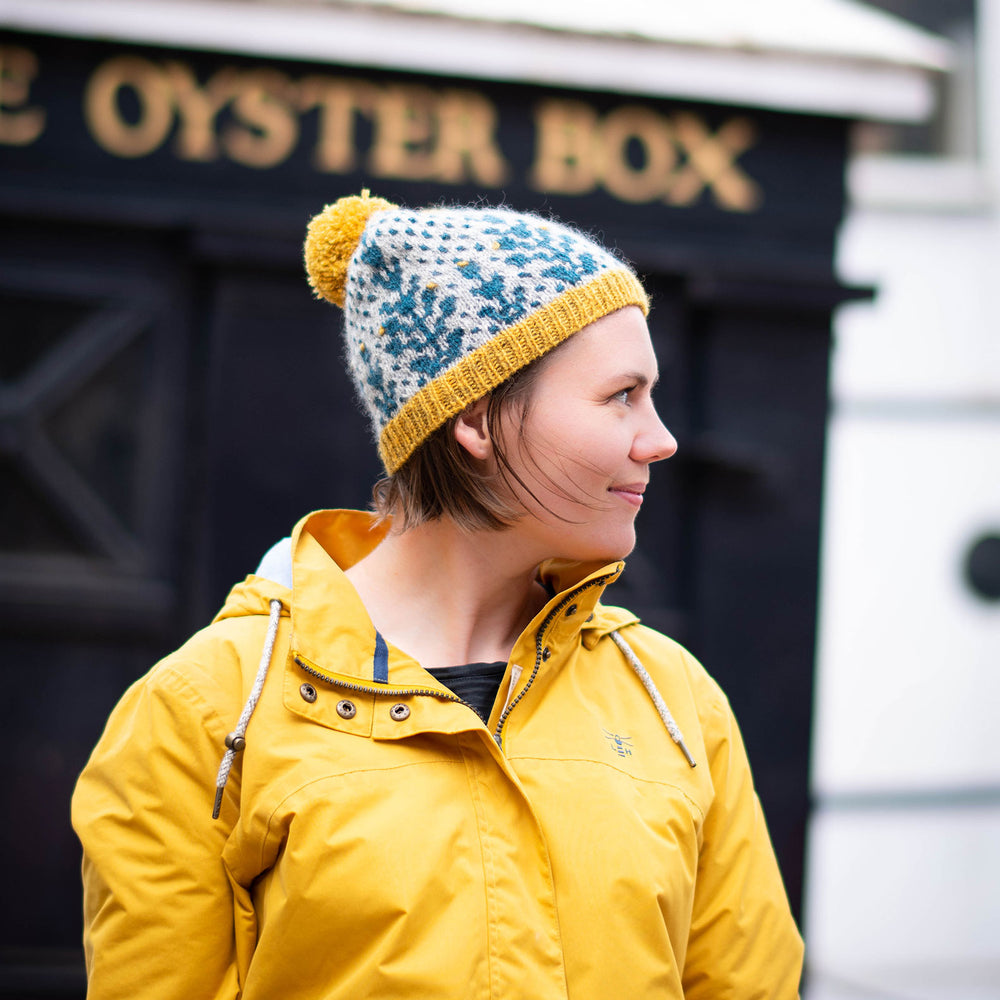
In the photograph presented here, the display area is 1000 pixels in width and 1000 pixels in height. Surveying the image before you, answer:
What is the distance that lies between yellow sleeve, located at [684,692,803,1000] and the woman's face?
1.32ft

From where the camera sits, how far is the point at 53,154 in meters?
3.84

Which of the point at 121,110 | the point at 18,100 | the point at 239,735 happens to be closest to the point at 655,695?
the point at 239,735

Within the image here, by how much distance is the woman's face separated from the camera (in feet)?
4.72

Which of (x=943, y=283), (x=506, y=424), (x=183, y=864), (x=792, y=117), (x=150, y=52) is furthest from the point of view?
(x=943, y=283)

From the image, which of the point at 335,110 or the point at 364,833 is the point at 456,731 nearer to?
the point at 364,833

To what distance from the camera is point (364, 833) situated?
4.20ft

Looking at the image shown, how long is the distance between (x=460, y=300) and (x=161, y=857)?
2.70 feet

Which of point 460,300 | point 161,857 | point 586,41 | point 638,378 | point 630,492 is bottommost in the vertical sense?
point 161,857

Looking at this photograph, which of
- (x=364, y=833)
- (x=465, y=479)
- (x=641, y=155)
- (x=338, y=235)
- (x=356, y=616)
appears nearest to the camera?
(x=364, y=833)

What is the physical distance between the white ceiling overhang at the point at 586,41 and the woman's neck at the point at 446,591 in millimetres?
2762

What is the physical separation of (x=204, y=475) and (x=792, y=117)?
105 inches

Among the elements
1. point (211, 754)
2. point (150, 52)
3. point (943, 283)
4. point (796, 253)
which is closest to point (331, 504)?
point (150, 52)

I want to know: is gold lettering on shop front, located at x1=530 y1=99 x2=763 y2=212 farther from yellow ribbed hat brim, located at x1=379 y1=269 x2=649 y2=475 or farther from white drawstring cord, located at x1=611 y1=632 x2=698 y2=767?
white drawstring cord, located at x1=611 y1=632 x2=698 y2=767

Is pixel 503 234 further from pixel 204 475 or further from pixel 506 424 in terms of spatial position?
pixel 204 475
